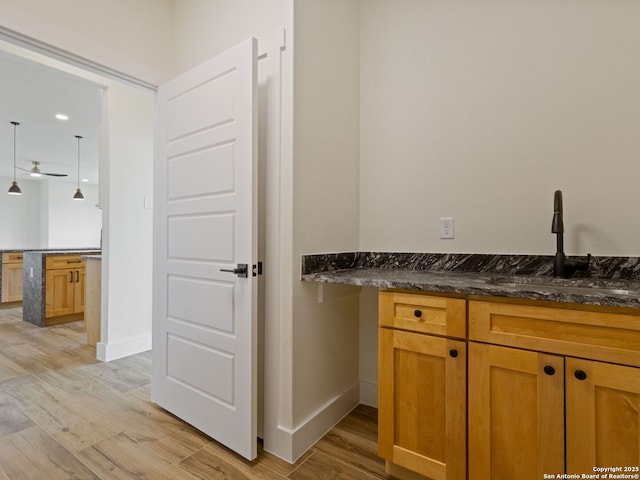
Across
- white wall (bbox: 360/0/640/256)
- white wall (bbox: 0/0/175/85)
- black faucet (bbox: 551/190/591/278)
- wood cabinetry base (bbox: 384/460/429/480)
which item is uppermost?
white wall (bbox: 0/0/175/85)

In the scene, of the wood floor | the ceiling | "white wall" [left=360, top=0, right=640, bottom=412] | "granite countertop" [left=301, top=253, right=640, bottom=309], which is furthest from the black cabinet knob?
the ceiling

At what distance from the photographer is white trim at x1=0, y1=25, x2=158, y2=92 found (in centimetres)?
153

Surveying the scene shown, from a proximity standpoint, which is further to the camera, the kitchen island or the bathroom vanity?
the kitchen island

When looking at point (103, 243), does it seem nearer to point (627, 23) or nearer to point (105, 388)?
point (105, 388)

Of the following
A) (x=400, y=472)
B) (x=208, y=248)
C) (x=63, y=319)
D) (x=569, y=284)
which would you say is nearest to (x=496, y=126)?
(x=569, y=284)

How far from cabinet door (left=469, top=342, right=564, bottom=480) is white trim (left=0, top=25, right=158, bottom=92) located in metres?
2.32

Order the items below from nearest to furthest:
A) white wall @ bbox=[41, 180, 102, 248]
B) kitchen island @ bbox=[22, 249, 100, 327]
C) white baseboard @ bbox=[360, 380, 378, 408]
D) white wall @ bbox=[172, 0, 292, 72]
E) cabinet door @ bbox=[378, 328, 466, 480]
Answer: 1. cabinet door @ bbox=[378, 328, 466, 480]
2. white wall @ bbox=[172, 0, 292, 72]
3. white baseboard @ bbox=[360, 380, 378, 408]
4. kitchen island @ bbox=[22, 249, 100, 327]
5. white wall @ bbox=[41, 180, 102, 248]

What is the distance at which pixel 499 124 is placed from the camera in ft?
5.72

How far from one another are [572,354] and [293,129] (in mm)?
1443

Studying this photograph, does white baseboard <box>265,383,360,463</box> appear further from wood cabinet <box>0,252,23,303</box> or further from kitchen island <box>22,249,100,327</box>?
wood cabinet <box>0,252,23,303</box>

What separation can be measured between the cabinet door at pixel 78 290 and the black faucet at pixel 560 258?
17.6ft

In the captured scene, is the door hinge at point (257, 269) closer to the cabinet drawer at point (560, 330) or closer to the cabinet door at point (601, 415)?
the cabinet drawer at point (560, 330)

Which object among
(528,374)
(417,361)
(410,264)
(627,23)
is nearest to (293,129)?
(410,264)

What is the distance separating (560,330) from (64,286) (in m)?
5.39
